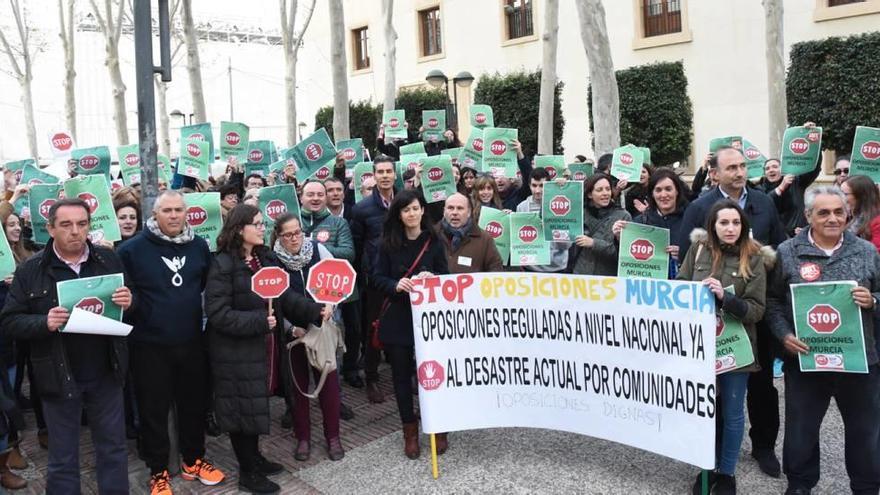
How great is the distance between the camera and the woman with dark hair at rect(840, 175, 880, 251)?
4.88 meters

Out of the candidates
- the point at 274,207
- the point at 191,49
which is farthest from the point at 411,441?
the point at 191,49

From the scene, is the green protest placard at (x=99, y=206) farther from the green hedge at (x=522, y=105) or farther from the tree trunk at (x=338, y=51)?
the green hedge at (x=522, y=105)

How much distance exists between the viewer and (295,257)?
489cm

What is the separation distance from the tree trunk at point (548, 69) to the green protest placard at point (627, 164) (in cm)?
954

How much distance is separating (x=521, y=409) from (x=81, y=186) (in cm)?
374

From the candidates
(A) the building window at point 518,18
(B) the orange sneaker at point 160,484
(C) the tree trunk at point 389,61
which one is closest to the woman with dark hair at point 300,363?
(B) the orange sneaker at point 160,484

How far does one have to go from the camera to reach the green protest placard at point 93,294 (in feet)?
12.4

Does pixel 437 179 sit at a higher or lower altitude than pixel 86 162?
lower

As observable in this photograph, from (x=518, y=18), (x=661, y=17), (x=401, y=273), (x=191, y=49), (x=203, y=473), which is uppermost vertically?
(x=518, y=18)

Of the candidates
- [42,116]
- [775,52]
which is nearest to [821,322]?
[775,52]

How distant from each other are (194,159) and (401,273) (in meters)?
3.83

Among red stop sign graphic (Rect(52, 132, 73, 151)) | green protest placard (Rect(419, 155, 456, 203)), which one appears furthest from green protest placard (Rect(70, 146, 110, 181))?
green protest placard (Rect(419, 155, 456, 203))

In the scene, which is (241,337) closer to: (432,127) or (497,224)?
(497,224)

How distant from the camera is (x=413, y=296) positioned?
4.59 meters
